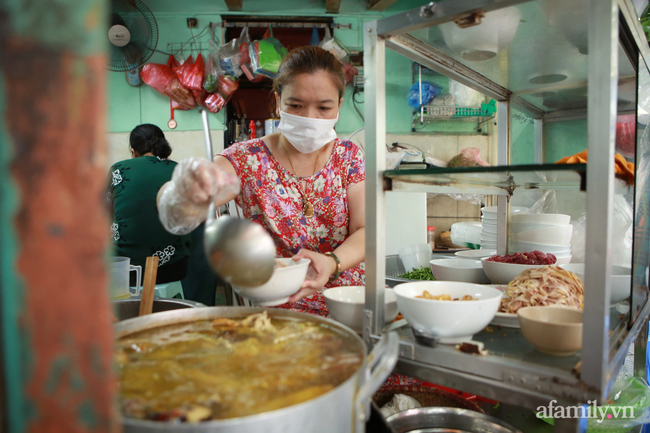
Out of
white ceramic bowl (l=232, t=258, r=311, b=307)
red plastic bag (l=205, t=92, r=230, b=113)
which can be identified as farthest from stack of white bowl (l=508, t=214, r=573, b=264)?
red plastic bag (l=205, t=92, r=230, b=113)

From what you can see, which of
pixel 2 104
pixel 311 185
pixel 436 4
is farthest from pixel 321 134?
pixel 2 104

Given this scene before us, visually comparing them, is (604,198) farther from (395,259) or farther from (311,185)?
(395,259)

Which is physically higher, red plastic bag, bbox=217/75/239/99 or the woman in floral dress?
red plastic bag, bbox=217/75/239/99

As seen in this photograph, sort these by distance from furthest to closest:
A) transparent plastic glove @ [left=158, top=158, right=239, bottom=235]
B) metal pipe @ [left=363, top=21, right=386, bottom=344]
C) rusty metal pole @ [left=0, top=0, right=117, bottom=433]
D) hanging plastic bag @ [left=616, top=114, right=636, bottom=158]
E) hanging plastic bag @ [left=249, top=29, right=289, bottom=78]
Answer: hanging plastic bag @ [left=249, top=29, right=289, bottom=78]
hanging plastic bag @ [left=616, top=114, right=636, bottom=158]
transparent plastic glove @ [left=158, top=158, right=239, bottom=235]
metal pipe @ [left=363, top=21, right=386, bottom=344]
rusty metal pole @ [left=0, top=0, right=117, bottom=433]

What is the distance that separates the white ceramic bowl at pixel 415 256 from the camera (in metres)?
2.71

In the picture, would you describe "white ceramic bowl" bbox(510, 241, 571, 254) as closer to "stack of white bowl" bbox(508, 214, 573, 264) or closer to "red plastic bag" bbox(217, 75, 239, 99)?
"stack of white bowl" bbox(508, 214, 573, 264)

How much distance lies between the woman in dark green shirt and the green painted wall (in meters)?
2.08

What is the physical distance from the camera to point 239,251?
0.93 metres

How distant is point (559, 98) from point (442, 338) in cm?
175

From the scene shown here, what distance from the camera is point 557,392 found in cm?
83

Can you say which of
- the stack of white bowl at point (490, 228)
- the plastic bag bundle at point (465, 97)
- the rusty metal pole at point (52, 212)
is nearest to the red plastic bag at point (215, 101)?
the plastic bag bundle at point (465, 97)

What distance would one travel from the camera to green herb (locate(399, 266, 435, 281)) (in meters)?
2.41

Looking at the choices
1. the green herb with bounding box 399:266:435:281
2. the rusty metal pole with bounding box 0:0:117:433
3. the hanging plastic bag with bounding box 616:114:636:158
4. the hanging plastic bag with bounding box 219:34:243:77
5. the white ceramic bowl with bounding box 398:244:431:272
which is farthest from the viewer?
the hanging plastic bag with bounding box 219:34:243:77

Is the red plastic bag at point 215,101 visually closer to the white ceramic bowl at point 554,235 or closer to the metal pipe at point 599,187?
the white ceramic bowl at point 554,235
